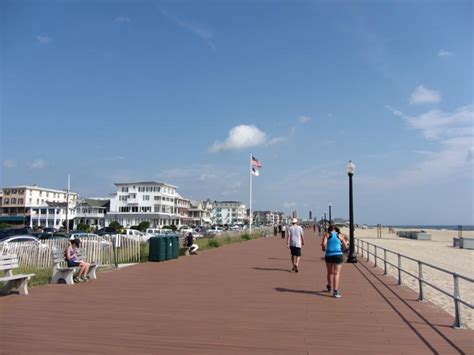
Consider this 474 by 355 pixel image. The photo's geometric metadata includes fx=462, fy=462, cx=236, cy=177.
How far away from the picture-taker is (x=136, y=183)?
302 ft

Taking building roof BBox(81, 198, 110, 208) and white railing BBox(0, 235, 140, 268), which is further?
building roof BBox(81, 198, 110, 208)

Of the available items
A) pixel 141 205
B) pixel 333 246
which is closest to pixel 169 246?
pixel 333 246

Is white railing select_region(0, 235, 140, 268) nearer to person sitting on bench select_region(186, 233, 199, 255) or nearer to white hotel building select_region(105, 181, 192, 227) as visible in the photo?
person sitting on bench select_region(186, 233, 199, 255)

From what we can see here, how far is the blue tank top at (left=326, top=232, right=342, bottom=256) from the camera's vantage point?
395 inches

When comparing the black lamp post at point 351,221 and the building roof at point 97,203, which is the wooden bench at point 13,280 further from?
the building roof at point 97,203

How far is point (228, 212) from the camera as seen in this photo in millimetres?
180625

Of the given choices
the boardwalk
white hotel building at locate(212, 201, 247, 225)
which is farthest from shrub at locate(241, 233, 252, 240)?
white hotel building at locate(212, 201, 247, 225)

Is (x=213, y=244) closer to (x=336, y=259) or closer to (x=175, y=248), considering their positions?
(x=175, y=248)

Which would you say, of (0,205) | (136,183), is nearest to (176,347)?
(136,183)

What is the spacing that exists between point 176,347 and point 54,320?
251cm

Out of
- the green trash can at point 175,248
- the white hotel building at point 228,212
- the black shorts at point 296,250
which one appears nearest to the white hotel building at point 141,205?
the green trash can at point 175,248

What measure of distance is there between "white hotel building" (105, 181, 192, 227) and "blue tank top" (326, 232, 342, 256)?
261 ft

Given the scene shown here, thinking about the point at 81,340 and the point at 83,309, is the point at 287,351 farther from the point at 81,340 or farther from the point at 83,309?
the point at 83,309

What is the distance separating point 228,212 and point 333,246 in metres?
171
